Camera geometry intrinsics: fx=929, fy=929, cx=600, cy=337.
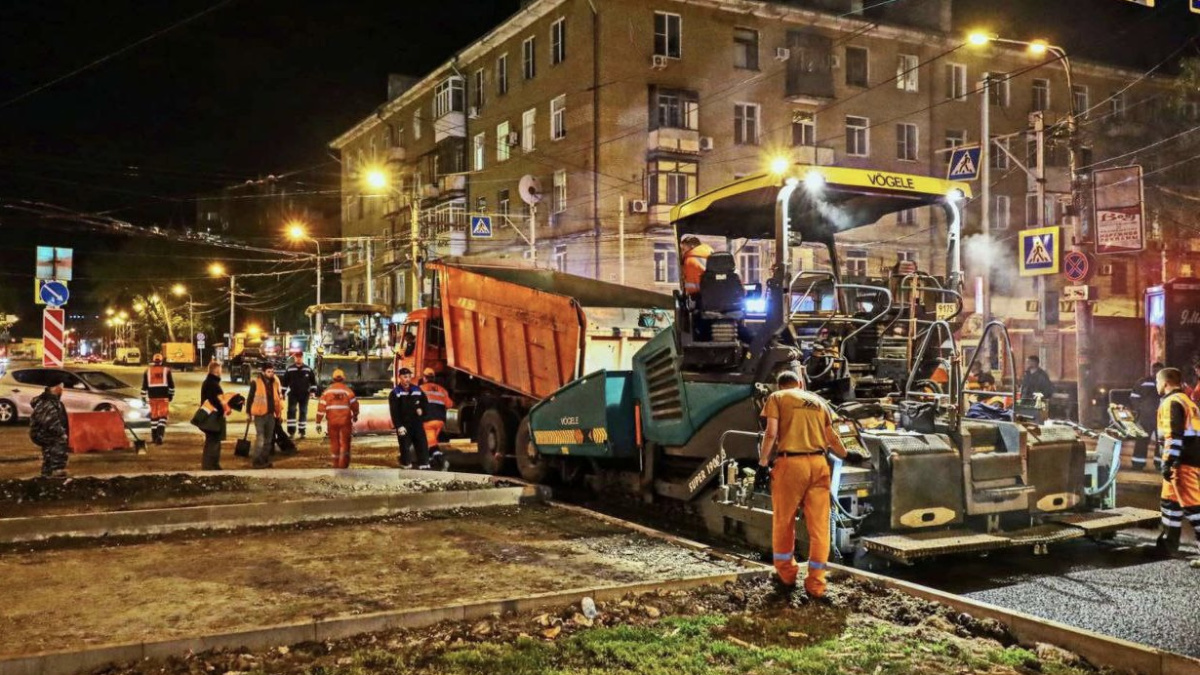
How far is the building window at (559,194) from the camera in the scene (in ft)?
119

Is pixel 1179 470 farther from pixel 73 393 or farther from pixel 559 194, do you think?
pixel 559 194

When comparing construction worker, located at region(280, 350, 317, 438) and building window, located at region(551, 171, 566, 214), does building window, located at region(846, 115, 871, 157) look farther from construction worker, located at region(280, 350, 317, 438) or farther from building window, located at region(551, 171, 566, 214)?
construction worker, located at region(280, 350, 317, 438)

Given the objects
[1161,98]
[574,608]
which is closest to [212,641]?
[574,608]

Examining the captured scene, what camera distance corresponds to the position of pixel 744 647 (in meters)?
5.02

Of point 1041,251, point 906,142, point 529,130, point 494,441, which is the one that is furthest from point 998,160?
point 494,441

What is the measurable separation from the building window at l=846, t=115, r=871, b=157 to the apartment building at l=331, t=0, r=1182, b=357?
0.06 meters

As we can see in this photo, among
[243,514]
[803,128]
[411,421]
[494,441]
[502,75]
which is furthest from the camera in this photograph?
[502,75]

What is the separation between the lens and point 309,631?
201 inches

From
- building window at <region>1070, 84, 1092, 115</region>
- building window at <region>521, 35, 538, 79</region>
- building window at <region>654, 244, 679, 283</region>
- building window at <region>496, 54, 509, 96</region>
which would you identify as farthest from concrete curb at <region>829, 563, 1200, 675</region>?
building window at <region>1070, 84, 1092, 115</region>

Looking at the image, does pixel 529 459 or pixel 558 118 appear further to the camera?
pixel 558 118

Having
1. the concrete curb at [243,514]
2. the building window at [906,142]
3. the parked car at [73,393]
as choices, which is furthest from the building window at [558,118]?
the concrete curb at [243,514]

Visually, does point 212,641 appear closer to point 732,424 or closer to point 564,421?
point 732,424

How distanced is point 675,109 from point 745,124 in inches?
129

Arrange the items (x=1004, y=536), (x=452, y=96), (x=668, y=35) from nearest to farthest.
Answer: (x=1004, y=536) → (x=668, y=35) → (x=452, y=96)
